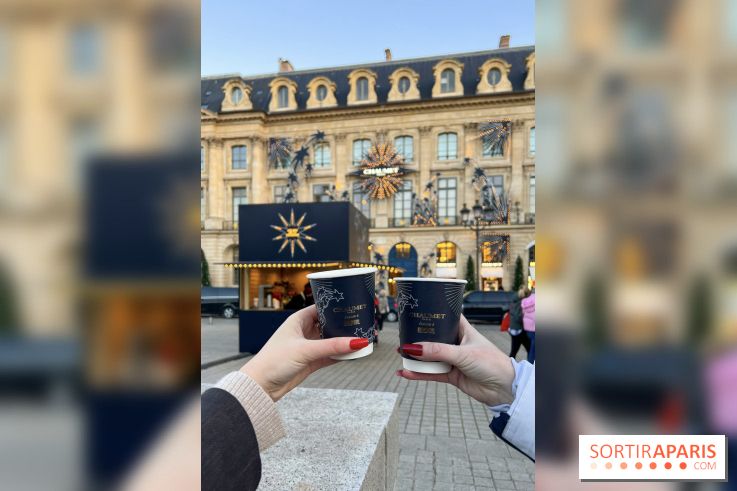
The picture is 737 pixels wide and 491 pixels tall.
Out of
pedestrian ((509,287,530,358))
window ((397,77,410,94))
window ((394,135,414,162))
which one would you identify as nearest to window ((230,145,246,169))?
window ((394,135,414,162))

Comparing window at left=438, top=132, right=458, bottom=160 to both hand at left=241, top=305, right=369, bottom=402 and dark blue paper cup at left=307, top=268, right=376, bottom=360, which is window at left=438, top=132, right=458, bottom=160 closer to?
dark blue paper cup at left=307, top=268, right=376, bottom=360

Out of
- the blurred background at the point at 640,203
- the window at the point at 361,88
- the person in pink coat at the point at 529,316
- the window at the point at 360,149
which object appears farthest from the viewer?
the window at the point at 361,88

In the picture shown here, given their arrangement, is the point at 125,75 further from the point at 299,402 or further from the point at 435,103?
the point at 435,103

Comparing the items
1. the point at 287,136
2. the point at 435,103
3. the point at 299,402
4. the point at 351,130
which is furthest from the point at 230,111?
the point at 299,402

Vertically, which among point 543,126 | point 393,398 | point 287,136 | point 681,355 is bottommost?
point 393,398

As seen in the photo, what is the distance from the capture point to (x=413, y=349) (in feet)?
6.18

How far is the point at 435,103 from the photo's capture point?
2808 centimetres

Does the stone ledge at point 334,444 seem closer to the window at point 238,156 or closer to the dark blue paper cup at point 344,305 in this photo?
the dark blue paper cup at point 344,305

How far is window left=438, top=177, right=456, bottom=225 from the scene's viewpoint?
1101 inches

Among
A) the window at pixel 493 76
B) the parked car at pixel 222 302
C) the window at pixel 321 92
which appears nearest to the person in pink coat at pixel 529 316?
the parked car at pixel 222 302

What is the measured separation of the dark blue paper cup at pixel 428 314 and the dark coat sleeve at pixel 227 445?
81 centimetres

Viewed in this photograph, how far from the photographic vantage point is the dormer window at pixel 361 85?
2986 centimetres

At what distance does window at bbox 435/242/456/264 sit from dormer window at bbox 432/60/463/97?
10.9 meters

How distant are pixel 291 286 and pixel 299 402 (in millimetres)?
7482
